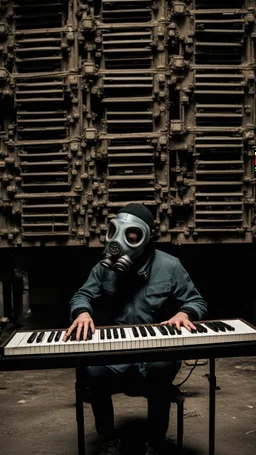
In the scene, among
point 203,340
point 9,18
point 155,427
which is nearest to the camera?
point 203,340

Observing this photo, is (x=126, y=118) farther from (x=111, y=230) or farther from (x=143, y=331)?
(x=143, y=331)

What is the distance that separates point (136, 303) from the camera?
3.33m

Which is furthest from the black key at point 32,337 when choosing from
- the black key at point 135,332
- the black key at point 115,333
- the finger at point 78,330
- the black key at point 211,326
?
the black key at point 211,326

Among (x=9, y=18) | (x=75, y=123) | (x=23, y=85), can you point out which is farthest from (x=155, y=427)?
(x=9, y=18)

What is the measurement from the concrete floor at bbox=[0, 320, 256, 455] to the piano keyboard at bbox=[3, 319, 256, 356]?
40.0 inches

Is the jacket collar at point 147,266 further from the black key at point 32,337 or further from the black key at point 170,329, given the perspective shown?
the black key at point 32,337

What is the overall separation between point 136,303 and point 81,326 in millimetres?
652

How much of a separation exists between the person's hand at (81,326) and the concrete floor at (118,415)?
100 cm

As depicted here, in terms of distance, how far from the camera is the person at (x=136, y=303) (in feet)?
9.75

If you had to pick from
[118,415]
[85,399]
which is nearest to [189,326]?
[85,399]

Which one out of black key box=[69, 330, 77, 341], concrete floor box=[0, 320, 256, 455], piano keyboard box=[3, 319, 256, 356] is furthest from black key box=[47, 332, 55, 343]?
concrete floor box=[0, 320, 256, 455]

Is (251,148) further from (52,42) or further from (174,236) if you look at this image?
(52,42)

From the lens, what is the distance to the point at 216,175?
5.59 meters

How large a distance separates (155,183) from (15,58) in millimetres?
2122
